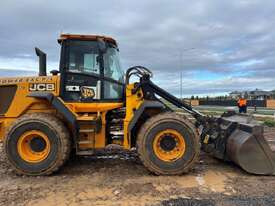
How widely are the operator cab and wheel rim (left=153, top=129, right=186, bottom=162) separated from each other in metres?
1.38

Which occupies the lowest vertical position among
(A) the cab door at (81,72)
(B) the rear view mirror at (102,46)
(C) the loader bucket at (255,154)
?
(C) the loader bucket at (255,154)

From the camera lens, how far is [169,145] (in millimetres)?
8016

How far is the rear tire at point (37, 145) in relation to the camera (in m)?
7.89

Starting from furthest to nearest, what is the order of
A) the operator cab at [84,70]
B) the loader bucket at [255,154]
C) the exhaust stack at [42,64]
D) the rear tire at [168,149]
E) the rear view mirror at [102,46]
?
the exhaust stack at [42,64] → the operator cab at [84,70] → the rear view mirror at [102,46] → the rear tire at [168,149] → the loader bucket at [255,154]

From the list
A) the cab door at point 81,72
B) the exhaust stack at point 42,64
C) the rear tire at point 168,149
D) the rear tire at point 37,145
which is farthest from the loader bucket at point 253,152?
the exhaust stack at point 42,64

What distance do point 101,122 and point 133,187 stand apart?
1814 millimetres

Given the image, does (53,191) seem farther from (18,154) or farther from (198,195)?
(198,195)

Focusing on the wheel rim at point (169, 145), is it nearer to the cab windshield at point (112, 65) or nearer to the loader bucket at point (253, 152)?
the loader bucket at point (253, 152)

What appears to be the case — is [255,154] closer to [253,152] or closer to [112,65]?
[253,152]

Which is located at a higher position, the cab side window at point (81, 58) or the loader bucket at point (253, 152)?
the cab side window at point (81, 58)

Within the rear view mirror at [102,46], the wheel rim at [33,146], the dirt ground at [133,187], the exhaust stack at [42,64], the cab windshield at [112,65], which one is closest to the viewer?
the dirt ground at [133,187]

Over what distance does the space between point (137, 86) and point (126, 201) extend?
2.94 meters

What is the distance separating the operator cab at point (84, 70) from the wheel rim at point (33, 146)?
0.95 m

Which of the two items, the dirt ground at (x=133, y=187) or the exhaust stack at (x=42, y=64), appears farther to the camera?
the exhaust stack at (x=42, y=64)
